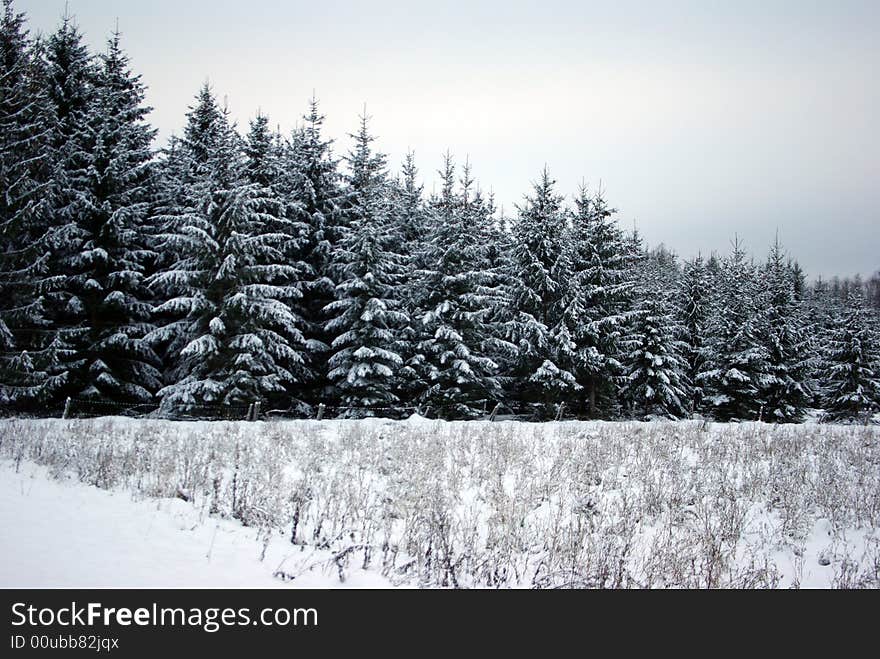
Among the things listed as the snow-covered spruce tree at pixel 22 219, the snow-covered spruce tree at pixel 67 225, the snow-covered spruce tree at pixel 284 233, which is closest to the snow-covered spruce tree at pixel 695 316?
the snow-covered spruce tree at pixel 284 233

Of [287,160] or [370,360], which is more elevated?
[287,160]

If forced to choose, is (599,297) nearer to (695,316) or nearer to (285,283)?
(695,316)

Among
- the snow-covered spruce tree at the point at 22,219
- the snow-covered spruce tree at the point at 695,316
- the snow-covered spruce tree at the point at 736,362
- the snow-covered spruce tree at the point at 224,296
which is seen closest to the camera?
the snow-covered spruce tree at the point at 22,219

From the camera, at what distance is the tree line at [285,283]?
70.1 feet

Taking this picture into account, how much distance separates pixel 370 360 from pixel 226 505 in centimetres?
1820

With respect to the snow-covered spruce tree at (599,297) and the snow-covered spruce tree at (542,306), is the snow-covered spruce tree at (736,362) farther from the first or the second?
the snow-covered spruce tree at (542,306)

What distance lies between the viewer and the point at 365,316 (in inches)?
959

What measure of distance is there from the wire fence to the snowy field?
8.24 m

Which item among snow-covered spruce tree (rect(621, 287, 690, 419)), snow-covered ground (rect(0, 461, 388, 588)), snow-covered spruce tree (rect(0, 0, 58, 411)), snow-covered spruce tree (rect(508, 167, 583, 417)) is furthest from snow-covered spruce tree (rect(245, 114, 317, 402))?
snow-covered spruce tree (rect(621, 287, 690, 419))

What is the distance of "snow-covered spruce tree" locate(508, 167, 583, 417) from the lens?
94.7ft

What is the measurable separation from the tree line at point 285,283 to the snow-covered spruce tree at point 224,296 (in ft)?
0.34

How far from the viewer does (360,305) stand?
83.0ft
